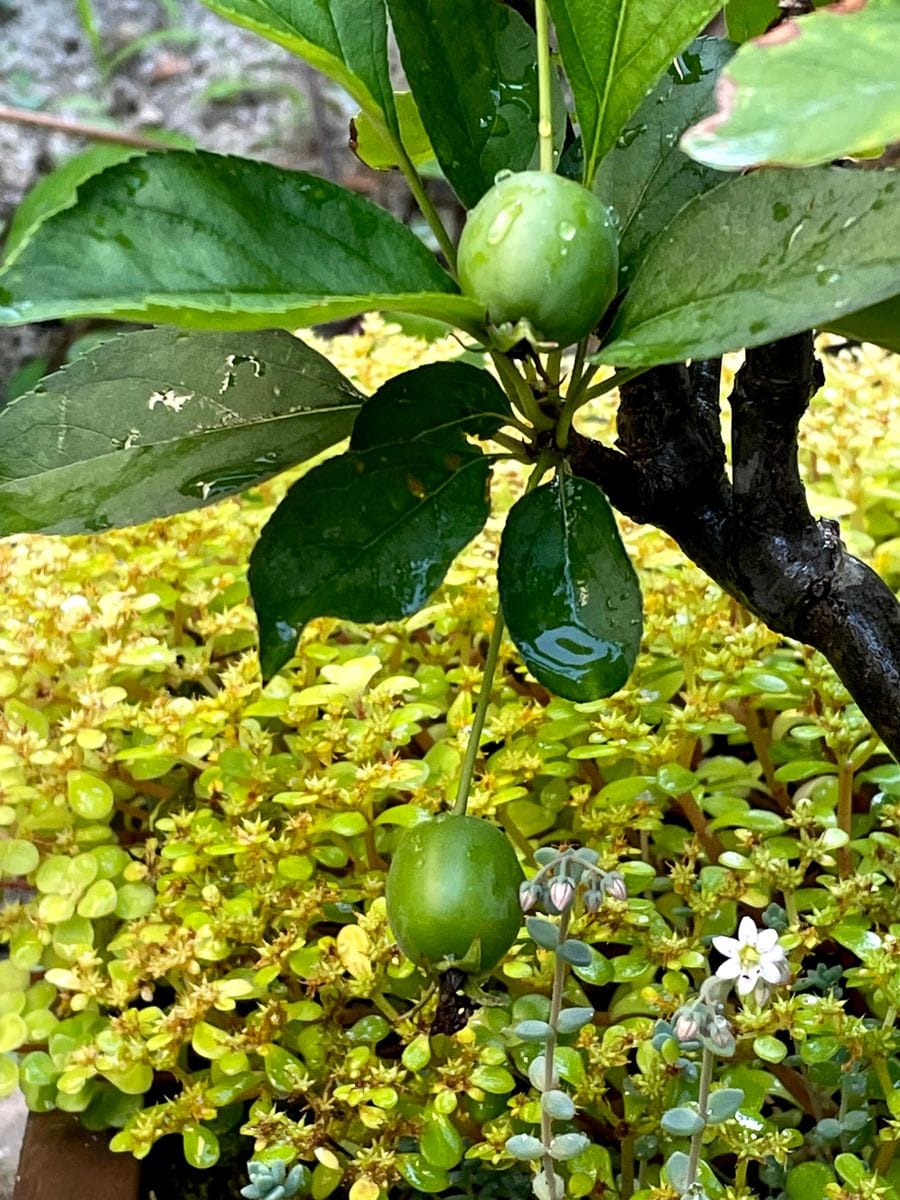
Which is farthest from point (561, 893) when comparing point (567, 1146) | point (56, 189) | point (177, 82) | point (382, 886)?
point (177, 82)

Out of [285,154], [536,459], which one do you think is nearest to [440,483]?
[536,459]

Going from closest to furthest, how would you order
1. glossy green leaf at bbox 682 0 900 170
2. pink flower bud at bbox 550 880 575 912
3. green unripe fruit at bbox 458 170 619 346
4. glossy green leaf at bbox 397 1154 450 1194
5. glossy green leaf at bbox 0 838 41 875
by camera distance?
glossy green leaf at bbox 682 0 900 170
green unripe fruit at bbox 458 170 619 346
pink flower bud at bbox 550 880 575 912
glossy green leaf at bbox 397 1154 450 1194
glossy green leaf at bbox 0 838 41 875

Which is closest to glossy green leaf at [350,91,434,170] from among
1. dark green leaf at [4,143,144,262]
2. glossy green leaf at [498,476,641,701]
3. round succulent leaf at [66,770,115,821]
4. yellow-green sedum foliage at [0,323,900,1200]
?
glossy green leaf at [498,476,641,701]

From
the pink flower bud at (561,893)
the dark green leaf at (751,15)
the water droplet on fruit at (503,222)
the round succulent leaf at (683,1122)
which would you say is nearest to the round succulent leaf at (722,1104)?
the round succulent leaf at (683,1122)

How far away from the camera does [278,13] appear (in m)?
0.41

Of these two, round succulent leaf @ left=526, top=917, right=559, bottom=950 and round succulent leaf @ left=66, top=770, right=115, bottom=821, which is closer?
round succulent leaf @ left=526, top=917, right=559, bottom=950

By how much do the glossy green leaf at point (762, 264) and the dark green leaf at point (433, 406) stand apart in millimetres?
80

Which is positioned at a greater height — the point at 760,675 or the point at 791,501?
the point at 791,501

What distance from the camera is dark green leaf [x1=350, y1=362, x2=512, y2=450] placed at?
458 millimetres

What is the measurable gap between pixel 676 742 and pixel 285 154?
2345 millimetres

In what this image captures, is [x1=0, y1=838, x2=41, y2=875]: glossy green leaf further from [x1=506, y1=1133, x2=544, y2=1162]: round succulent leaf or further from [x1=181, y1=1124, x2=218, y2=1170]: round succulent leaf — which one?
[x1=506, y1=1133, x2=544, y2=1162]: round succulent leaf

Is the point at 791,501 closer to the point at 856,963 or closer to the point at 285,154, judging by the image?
the point at 856,963

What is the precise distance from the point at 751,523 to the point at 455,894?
196 mm

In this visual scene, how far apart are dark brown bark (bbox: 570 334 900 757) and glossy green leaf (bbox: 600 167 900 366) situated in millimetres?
93
